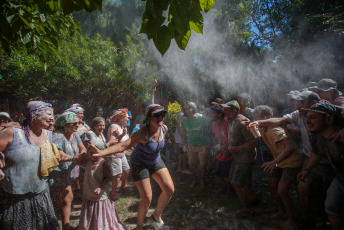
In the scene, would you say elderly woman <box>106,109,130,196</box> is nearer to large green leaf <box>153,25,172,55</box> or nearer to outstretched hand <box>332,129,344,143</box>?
large green leaf <box>153,25,172,55</box>

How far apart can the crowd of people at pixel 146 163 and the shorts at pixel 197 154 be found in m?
0.61

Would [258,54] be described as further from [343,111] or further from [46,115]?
[46,115]

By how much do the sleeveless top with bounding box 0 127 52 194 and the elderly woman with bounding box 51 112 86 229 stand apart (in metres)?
0.48

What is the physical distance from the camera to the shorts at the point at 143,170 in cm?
306

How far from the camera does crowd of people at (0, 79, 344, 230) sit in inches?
88.6

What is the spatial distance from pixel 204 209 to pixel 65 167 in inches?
100

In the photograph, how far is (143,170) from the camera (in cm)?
309

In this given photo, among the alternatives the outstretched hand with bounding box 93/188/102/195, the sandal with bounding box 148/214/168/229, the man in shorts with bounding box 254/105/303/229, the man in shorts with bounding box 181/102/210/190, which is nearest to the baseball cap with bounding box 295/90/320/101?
the man in shorts with bounding box 254/105/303/229

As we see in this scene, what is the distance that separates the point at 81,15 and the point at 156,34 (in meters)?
16.0

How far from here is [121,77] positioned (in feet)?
31.8

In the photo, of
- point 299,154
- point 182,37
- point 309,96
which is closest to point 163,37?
point 182,37

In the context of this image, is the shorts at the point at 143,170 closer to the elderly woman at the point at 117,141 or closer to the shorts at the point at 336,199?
the elderly woman at the point at 117,141

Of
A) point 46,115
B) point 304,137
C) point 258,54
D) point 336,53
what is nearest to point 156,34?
point 46,115

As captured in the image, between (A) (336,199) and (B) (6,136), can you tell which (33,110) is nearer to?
(B) (6,136)
